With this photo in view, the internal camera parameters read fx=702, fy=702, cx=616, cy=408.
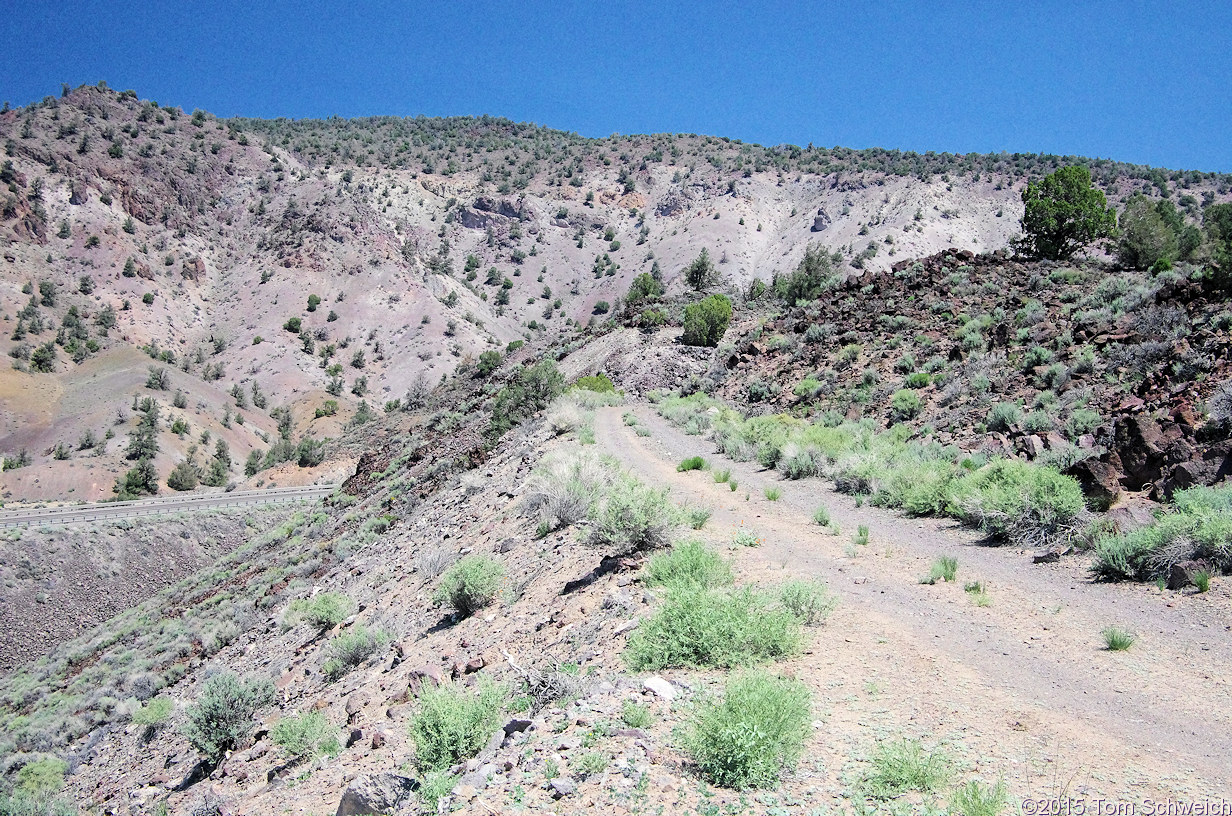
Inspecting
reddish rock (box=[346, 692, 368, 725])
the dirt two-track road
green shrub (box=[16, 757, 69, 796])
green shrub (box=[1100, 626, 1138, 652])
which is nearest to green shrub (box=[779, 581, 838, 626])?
the dirt two-track road

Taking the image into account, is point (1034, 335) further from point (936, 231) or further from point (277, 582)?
point (936, 231)

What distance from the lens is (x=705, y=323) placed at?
Result: 35.7 meters

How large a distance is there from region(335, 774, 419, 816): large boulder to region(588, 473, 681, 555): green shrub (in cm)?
396

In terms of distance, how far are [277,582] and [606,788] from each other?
59.5 ft

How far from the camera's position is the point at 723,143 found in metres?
115

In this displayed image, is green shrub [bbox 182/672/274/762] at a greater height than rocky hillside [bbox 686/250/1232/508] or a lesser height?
lesser

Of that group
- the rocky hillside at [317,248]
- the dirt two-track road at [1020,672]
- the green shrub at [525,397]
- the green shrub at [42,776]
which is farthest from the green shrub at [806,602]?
the rocky hillside at [317,248]

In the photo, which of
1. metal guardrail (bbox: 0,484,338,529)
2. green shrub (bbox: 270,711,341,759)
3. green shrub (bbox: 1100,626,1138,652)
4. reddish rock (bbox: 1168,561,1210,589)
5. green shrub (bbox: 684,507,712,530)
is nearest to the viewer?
green shrub (bbox: 1100,626,1138,652)

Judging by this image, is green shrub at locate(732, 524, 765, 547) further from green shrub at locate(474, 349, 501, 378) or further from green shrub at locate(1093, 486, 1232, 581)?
green shrub at locate(474, 349, 501, 378)

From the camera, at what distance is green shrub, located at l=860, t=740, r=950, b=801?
3727 millimetres

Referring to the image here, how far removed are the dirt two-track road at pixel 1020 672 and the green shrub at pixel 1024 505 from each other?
0.35m

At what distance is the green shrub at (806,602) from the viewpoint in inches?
247

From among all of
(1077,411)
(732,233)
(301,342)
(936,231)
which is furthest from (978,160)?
(1077,411)

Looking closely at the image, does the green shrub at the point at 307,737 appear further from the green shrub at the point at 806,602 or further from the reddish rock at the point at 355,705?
the green shrub at the point at 806,602
